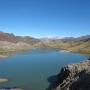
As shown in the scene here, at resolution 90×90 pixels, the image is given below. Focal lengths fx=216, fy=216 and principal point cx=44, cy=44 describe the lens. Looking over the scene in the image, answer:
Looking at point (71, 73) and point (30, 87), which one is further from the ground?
A: point (71, 73)

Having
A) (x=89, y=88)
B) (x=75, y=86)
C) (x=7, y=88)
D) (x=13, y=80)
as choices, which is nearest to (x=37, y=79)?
(x=13, y=80)

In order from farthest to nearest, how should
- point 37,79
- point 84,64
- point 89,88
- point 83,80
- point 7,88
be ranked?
1. point 37,79
2. point 84,64
3. point 7,88
4. point 83,80
5. point 89,88

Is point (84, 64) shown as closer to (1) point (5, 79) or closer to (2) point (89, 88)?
(1) point (5, 79)

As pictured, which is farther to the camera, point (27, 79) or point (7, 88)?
point (27, 79)

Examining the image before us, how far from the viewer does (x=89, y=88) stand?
2744 cm

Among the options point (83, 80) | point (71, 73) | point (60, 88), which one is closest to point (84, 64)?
point (71, 73)

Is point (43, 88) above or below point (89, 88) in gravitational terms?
below

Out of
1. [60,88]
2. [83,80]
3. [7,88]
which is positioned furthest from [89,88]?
[7,88]

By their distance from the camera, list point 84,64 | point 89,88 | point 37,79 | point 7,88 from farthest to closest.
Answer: point 37,79 → point 84,64 → point 7,88 → point 89,88

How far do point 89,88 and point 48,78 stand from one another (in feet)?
106

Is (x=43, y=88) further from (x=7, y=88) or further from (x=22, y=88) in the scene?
(x=7, y=88)

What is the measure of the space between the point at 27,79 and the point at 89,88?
108 ft

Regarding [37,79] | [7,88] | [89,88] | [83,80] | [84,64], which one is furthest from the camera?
[37,79]

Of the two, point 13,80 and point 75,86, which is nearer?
point 75,86
